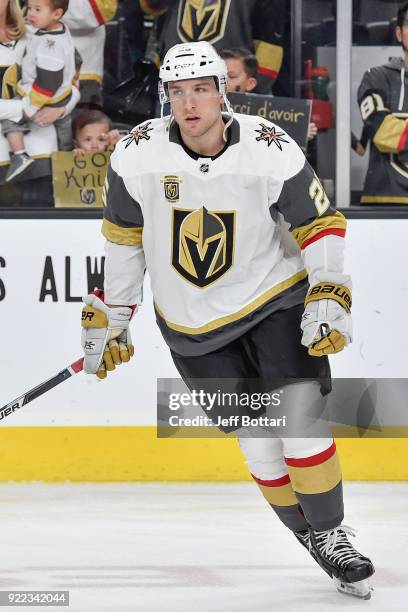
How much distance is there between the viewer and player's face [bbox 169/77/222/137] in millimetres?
2705

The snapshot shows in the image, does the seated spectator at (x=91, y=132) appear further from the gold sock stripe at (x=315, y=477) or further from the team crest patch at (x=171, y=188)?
the gold sock stripe at (x=315, y=477)

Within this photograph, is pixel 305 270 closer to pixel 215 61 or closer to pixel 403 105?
pixel 215 61

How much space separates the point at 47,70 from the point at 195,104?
1.82m

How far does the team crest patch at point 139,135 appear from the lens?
2.84 metres

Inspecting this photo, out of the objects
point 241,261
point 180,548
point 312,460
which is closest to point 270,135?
point 241,261

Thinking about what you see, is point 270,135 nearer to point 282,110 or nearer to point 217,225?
point 217,225

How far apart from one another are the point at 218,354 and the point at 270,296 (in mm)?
172

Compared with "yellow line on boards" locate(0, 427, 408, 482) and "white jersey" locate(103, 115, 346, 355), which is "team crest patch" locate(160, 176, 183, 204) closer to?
"white jersey" locate(103, 115, 346, 355)

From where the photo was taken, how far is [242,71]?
173 inches

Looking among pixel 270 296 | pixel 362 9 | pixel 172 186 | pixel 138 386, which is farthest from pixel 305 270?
pixel 362 9

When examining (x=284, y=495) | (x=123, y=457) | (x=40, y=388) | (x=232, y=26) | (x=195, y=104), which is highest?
(x=195, y=104)

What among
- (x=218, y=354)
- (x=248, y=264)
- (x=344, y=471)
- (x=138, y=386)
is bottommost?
(x=344, y=471)

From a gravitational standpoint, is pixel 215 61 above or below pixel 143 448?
above

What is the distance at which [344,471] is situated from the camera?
4238 mm
